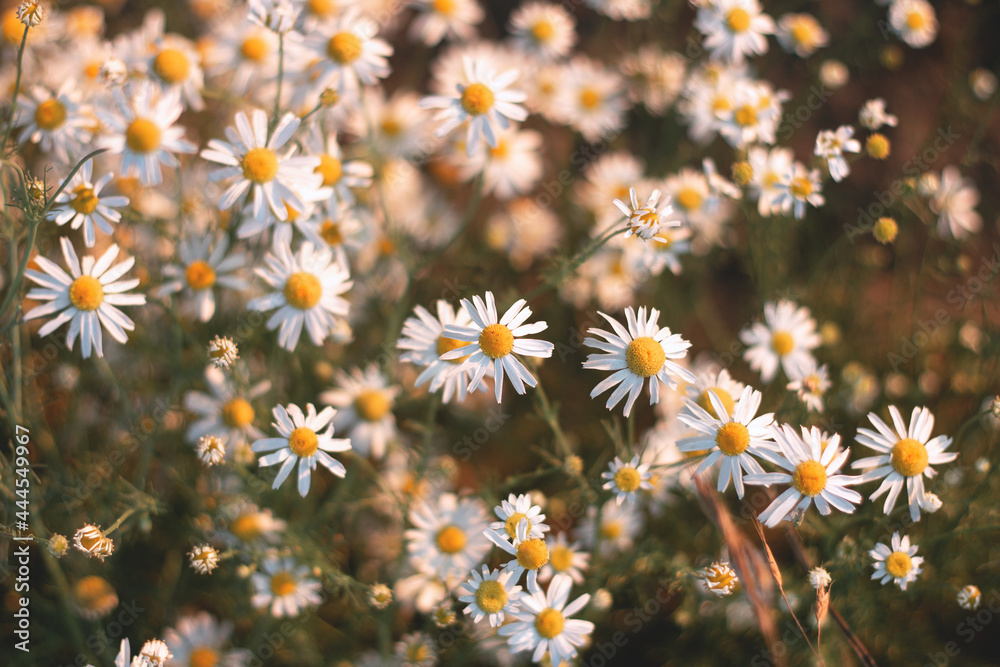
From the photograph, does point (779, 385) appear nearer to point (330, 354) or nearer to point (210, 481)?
point (330, 354)

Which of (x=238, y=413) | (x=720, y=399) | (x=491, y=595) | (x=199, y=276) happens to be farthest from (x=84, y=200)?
(x=720, y=399)

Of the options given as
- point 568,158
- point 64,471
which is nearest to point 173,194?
point 64,471

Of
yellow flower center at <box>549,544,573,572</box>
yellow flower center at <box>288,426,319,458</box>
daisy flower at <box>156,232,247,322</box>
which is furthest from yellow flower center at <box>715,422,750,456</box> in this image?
daisy flower at <box>156,232,247,322</box>

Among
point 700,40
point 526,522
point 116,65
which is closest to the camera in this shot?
point 526,522

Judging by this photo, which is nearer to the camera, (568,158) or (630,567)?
(630,567)

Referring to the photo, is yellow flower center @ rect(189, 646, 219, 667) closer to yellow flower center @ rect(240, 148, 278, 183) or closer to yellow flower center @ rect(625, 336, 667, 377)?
yellow flower center @ rect(240, 148, 278, 183)

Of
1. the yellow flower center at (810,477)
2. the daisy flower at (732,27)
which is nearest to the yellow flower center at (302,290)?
the yellow flower center at (810,477)
